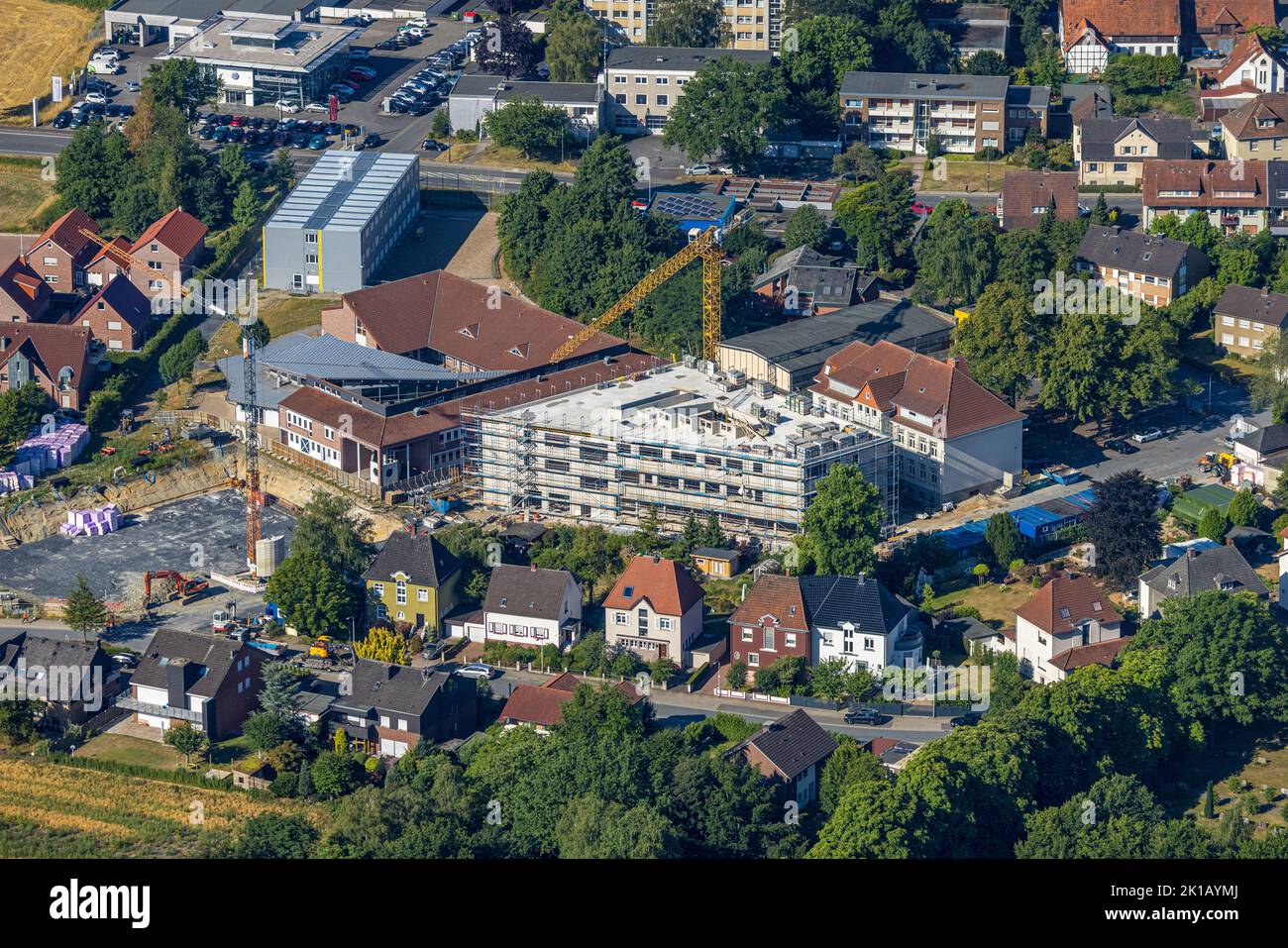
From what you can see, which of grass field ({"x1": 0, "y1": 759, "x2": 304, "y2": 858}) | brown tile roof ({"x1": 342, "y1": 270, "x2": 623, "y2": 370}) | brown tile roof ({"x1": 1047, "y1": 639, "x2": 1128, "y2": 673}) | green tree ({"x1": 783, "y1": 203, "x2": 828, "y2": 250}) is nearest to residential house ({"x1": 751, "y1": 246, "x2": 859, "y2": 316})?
green tree ({"x1": 783, "y1": 203, "x2": 828, "y2": 250})

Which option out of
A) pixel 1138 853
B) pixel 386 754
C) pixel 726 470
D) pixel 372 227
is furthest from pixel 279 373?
pixel 1138 853

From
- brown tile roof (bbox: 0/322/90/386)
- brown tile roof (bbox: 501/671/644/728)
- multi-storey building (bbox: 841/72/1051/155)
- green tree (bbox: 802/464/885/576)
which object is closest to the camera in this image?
brown tile roof (bbox: 501/671/644/728)

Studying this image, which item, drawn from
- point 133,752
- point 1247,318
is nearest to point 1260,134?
point 1247,318

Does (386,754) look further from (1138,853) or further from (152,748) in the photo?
(1138,853)

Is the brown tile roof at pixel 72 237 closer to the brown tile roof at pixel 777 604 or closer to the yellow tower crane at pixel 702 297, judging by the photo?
the yellow tower crane at pixel 702 297

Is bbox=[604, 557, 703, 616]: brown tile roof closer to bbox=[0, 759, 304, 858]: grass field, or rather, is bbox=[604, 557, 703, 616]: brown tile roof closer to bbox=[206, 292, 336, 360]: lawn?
bbox=[0, 759, 304, 858]: grass field

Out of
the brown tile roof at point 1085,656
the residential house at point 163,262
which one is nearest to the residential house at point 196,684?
the brown tile roof at point 1085,656

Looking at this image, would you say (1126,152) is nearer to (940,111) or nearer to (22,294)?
(940,111)
